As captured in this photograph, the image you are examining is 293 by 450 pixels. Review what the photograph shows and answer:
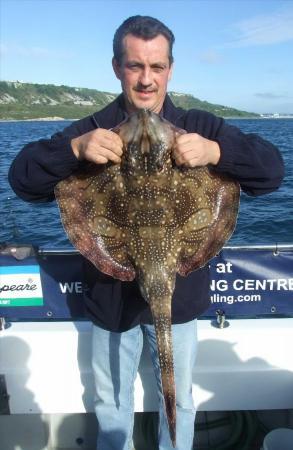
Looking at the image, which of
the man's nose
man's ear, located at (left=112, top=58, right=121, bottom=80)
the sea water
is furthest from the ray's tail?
the sea water

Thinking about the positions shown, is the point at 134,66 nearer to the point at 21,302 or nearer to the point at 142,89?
the point at 142,89

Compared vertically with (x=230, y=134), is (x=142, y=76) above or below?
above

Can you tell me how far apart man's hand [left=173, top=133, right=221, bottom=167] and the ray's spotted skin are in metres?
0.06

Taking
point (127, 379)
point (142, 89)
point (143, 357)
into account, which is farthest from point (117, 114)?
point (143, 357)

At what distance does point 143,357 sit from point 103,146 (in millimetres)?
2313

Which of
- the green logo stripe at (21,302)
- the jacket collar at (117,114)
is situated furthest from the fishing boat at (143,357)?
the jacket collar at (117,114)

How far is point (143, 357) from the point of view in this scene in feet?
13.1

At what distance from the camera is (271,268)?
4188 mm

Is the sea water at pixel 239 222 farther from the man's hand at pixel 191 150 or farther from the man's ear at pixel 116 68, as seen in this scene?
the man's hand at pixel 191 150

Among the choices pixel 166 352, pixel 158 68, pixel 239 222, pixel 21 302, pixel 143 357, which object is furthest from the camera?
pixel 239 222

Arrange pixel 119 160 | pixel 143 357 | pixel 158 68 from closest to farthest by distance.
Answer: pixel 119 160 → pixel 158 68 → pixel 143 357

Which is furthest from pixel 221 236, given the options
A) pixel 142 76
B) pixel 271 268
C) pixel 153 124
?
pixel 271 268

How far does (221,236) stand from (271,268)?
160cm

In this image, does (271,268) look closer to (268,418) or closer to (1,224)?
(268,418)
